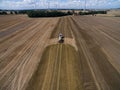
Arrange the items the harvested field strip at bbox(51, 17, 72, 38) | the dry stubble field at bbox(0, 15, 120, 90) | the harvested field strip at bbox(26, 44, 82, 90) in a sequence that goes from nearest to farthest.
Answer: the harvested field strip at bbox(26, 44, 82, 90), the dry stubble field at bbox(0, 15, 120, 90), the harvested field strip at bbox(51, 17, 72, 38)

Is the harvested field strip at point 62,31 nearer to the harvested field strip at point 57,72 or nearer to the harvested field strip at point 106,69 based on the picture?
the harvested field strip at point 106,69

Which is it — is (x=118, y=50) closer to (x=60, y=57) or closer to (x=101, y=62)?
(x=101, y=62)

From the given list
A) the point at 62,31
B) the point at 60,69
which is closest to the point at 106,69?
the point at 60,69

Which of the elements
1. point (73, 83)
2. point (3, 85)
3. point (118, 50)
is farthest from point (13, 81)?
point (118, 50)

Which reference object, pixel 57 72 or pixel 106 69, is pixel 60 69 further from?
pixel 106 69

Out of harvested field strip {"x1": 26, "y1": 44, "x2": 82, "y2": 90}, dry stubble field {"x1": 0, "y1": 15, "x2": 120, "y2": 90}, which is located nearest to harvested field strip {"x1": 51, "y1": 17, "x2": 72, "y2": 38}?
dry stubble field {"x1": 0, "y1": 15, "x2": 120, "y2": 90}

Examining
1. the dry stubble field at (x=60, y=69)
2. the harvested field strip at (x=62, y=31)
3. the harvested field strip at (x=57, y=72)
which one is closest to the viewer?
the harvested field strip at (x=57, y=72)

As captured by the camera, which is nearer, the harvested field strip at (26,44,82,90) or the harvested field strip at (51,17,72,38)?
the harvested field strip at (26,44,82,90)

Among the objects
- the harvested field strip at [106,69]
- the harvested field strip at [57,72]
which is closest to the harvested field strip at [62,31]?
the harvested field strip at [106,69]

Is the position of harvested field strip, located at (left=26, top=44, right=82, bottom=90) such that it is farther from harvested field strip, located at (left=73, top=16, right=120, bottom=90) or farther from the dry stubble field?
harvested field strip, located at (left=73, top=16, right=120, bottom=90)
